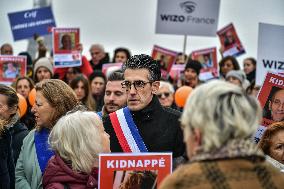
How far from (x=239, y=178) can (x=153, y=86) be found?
2098 millimetres

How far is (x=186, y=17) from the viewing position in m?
10.6

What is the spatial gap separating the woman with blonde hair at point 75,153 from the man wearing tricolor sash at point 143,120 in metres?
0.70

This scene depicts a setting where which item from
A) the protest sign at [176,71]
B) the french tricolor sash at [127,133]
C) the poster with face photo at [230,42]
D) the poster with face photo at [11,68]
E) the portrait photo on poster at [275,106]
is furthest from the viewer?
the poster with face photo at [230,42]

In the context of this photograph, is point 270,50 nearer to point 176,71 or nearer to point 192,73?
point 192,73

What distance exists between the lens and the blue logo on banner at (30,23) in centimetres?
1096

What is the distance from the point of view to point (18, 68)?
9.07 metres

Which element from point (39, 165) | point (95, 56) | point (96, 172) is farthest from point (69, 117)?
point (95, 56)

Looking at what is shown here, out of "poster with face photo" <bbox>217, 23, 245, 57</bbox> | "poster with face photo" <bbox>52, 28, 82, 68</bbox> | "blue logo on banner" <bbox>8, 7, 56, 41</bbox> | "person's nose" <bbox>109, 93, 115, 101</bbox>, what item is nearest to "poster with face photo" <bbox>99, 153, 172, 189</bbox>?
"person's nose" <bbox>109, 93, 115, 101</bbox>

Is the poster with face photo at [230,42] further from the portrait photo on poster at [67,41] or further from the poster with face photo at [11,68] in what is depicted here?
the poster with face photo at [11,68]

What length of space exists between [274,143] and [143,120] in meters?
0.87

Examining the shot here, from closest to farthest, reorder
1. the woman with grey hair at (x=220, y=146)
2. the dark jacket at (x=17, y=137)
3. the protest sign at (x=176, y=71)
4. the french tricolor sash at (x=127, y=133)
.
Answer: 1. the woman with grey hair at (x=220, y=146)
2. the french tricolor sash at (x=127, y=133)
3. the dark jacket at (x=17, y=137)
4. the protest sign at (x=176, y=71)

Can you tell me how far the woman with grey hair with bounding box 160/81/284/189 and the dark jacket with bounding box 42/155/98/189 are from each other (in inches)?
41.0

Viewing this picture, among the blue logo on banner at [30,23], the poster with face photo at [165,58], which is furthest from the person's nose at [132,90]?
the blue logo on banner at [30,23]

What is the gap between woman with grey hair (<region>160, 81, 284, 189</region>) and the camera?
2543 mm
